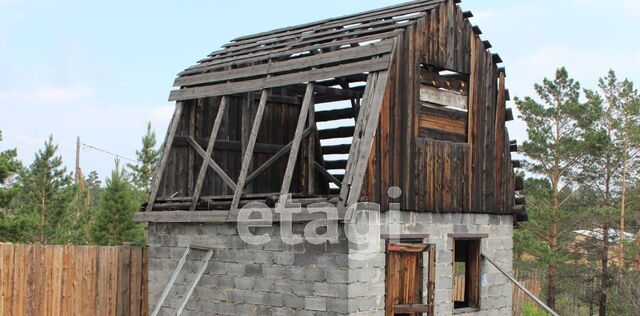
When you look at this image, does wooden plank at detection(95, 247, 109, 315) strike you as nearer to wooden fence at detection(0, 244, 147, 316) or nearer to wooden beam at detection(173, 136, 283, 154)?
wooden fence at detection(0, 244, 147, 316)

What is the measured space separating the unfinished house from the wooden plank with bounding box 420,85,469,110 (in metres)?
0.03

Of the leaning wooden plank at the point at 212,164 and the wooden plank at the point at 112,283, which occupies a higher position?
the leaning wooden plank at the point at 212,164

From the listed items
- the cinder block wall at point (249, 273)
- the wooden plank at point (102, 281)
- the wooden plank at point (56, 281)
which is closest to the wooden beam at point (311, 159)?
the cinder block wall at point (249, 273)

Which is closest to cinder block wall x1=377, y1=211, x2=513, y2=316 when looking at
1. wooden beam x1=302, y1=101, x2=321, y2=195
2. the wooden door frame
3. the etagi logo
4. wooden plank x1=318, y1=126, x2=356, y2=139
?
the wooden door frame

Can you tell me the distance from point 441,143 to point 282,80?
120 inches

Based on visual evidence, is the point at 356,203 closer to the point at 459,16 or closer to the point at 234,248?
the point at 234,248

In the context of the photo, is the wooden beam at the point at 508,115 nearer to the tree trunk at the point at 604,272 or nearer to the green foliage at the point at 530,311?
the green foliage at the point at 530,311

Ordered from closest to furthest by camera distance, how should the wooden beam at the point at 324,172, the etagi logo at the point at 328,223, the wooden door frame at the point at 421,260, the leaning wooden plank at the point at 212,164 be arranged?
the etagi logo at the point at 328,223 → the wooden door frame at the point at 421,260 → the leaning wooden plank at the point at 212,164 → the wooden beam at the point at 324,172

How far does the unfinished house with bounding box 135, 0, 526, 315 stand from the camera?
1336 centimetres

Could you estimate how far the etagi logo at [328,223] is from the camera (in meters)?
12.7

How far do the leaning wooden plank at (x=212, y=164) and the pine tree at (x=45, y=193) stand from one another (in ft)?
56.1

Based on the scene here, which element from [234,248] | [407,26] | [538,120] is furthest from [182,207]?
[538,120]

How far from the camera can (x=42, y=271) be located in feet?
49.9

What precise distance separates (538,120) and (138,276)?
20413 millimetres
